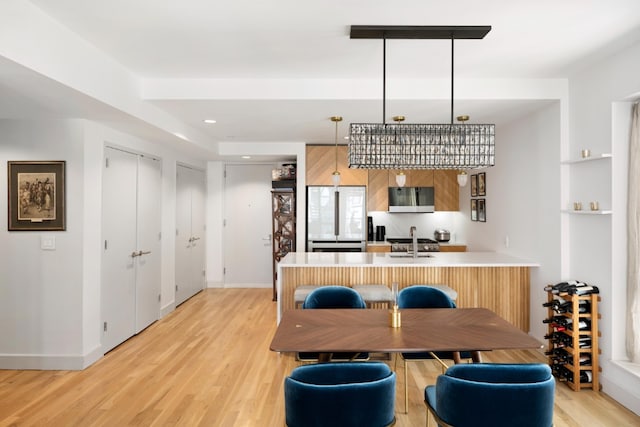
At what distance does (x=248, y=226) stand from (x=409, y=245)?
290 cm

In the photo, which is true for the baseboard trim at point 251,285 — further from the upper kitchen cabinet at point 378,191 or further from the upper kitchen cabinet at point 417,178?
the upper kitchen cabinet at point 417,178

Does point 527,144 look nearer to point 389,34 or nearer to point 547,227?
point 547,227

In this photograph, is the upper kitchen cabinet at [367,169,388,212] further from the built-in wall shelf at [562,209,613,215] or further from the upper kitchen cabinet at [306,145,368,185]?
the built-in wall shelf at [562,209,613,215]

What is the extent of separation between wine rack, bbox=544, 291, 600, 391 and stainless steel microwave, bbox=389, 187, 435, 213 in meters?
3.10

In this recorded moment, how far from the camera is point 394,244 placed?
19.2 feet

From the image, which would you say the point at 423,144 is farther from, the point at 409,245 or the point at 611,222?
the point at 409,245

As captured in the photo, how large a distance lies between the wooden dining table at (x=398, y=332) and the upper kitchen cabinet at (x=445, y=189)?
3.64 metres

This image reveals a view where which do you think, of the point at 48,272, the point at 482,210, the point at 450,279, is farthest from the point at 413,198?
the point at 48,272

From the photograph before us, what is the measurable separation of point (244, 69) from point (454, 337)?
263cm

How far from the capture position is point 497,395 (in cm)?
160

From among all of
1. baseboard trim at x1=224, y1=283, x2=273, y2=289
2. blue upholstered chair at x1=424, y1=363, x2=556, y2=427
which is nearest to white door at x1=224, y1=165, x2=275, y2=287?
baseboard trim at x1=224, y1=283, x2=273, y2=289

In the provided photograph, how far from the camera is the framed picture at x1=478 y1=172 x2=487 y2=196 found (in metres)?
5.24

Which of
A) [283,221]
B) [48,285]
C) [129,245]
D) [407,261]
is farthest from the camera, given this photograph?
[283,221]

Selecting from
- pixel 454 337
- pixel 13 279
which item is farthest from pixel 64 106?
pixel 454 337
